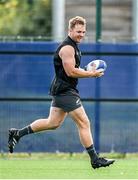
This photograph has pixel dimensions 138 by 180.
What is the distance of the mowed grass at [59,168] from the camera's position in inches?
445

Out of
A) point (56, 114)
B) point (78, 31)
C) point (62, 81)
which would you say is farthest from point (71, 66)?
point (56, 114)

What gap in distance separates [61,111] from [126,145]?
2903 mm

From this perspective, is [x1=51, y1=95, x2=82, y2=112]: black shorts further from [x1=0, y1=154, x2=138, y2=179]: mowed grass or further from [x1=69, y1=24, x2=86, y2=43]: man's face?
[x1=0, y1=154, x2=138, y2=179]: mowed grass

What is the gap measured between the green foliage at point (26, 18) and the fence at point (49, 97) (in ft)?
27.3

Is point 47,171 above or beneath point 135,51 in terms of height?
beneath

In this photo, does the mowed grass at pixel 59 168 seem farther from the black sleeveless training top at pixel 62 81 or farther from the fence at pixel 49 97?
the black sleeveless training top at pixel 62 81

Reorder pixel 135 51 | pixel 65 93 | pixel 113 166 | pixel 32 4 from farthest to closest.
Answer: pixel 32 4, pixel 135 51, pixel 113 166, pixel 65 93

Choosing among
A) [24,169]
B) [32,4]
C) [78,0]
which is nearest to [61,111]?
[24,169]

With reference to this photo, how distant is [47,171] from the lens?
39.1ft

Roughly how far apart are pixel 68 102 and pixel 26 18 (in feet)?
40.5

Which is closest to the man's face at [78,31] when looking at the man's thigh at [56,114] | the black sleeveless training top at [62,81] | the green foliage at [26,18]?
the black sleeveless training top at [62,81]

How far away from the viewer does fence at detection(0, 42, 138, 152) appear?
46.5ft

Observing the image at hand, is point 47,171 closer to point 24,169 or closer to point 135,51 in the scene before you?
point 24,169

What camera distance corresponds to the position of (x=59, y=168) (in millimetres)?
12367
